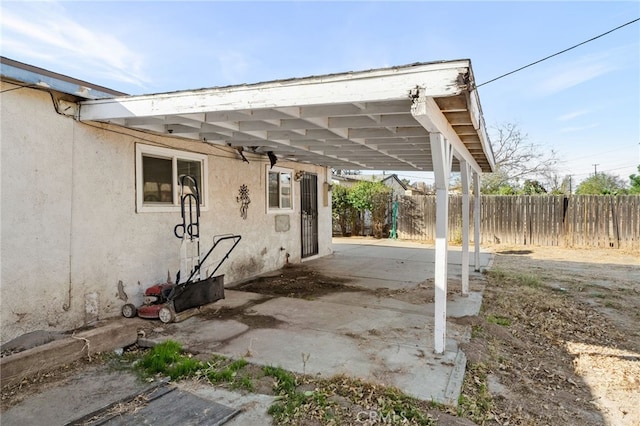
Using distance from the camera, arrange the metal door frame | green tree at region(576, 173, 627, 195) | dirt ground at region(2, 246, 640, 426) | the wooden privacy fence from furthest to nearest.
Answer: green tree at region(576, 173, 627, 195) < the wooden privacy fence < the metal door frame < dirt ground at region(2, 246, 640, 426)

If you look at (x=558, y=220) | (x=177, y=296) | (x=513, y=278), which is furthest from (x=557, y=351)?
(x=558, y=220)

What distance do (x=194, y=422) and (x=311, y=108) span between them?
298 centimetres

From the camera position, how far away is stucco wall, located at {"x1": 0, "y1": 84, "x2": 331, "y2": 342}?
3.56m

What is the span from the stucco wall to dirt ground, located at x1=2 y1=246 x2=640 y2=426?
1.05m

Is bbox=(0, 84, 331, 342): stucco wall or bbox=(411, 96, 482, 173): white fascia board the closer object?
bbox=(411, 96, 482, 173): white fascia board

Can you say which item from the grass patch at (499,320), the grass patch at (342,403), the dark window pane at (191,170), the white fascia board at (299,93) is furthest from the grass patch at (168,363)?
the grass patch at (499,320)

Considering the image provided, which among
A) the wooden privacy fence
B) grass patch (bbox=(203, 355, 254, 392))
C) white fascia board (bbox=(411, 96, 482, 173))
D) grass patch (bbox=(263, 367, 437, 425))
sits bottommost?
grass patch (bbox=(263, 367, 437, 425))

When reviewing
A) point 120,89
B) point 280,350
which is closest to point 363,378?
point 280,350

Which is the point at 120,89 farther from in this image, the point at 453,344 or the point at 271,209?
the point at 453,344

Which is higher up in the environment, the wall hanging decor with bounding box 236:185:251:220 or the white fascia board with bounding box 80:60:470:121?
the white fascia board with bounding box 80:60:470:121

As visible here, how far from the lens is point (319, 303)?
5.53m

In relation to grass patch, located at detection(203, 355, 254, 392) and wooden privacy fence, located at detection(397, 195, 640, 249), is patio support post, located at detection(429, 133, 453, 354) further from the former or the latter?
wooden privacy fence, located at detection(397, 195, 640, 249)

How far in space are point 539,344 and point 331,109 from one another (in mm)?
3685

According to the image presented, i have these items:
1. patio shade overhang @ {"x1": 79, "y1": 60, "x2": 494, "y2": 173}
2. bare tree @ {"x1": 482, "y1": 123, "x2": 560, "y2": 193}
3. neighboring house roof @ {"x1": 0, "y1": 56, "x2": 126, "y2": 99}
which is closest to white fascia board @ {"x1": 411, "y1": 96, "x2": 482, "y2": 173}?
patio shade overhang @ {"x1": 79, "y1": 60, "x2": 494, "y2": 173}
